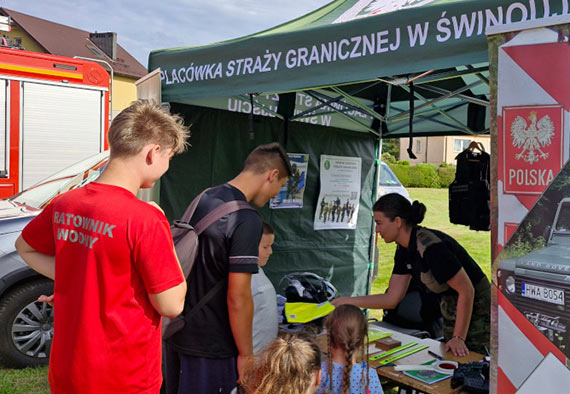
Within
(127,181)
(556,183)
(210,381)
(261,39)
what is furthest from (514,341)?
(261,39)

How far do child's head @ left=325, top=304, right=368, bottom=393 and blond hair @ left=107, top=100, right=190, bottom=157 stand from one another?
3.67 feet

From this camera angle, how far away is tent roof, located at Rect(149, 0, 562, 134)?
248 cm

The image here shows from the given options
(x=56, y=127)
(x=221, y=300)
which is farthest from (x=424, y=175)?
(x=221, y=300)

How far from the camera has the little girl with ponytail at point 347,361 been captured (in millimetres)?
2430

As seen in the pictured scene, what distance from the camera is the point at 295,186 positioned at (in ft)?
18.0

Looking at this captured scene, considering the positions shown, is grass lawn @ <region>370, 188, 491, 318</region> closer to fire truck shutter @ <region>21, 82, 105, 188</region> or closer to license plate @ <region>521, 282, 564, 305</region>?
fire truck shutter @ <region>21, 82, 105, 188</region>

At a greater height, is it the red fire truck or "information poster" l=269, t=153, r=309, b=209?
the red fire truck

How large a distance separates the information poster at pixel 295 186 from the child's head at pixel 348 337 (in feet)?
9.33

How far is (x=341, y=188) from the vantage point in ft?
19.3

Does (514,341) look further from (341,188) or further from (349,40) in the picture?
(341,188)

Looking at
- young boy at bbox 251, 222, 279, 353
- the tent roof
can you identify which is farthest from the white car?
young boy at bbox 251, 222, 279, 353

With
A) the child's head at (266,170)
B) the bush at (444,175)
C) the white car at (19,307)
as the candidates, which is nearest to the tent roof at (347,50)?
the child's head at (266,170)

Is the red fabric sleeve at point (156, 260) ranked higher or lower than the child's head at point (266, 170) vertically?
lower

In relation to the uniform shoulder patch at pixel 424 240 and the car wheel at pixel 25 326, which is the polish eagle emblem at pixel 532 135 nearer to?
the uniform shoulder patch at pixel 424 240
